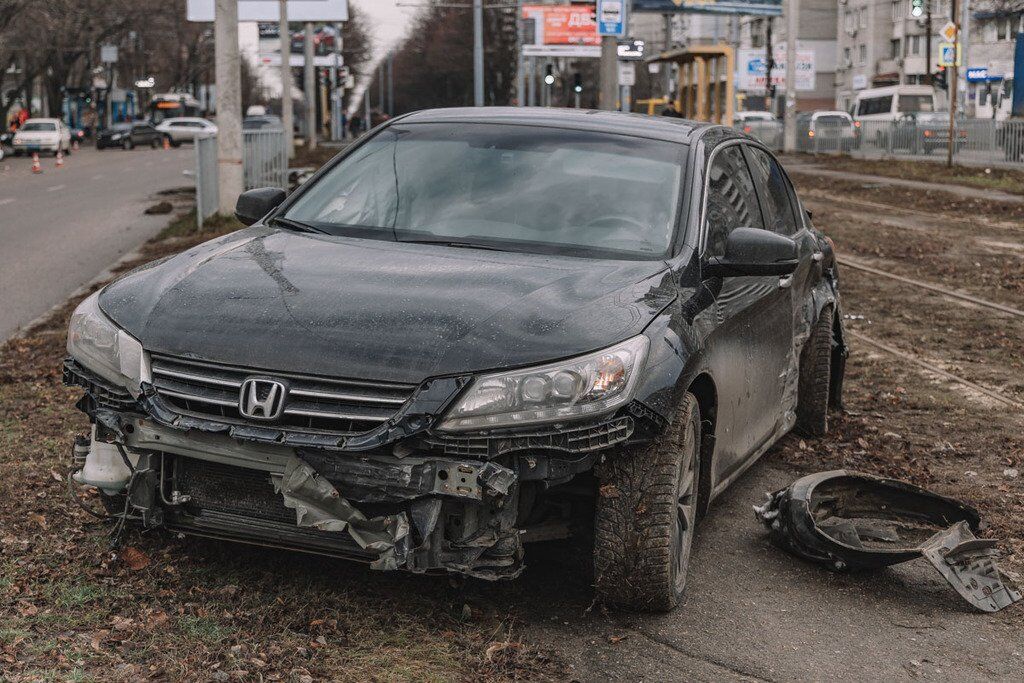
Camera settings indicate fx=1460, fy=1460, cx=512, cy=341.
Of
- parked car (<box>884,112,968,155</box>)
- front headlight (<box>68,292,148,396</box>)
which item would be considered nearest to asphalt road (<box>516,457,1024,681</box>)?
front headlight (<box>68,292,148,396</box>)

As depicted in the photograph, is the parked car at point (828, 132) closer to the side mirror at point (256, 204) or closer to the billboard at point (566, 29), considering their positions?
the billboard at point (566, 29)

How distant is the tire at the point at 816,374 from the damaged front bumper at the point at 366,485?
2975mm

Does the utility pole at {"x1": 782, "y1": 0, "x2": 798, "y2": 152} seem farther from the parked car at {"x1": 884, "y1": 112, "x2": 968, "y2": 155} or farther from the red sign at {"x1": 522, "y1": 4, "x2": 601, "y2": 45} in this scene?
the red sign at {"x1": 522, "y1": 4, "x2": 601, "y2": 45}

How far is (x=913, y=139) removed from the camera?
136 feet

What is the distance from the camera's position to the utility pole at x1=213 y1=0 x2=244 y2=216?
1834 cm

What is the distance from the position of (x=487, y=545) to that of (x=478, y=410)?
372mm

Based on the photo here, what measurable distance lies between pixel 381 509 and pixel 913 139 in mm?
39873

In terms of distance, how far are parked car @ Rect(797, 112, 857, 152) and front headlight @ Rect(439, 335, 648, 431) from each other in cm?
4459

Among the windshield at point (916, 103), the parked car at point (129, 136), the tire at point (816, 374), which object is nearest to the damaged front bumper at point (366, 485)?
the tire at point (816, 374)

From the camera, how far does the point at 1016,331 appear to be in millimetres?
10648

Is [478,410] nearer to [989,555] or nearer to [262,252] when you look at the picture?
[262,252]

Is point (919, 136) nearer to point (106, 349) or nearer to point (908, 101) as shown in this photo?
point (908, 101)

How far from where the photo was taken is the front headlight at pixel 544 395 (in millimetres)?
3834

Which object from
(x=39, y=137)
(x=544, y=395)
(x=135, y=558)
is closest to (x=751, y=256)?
(x=544, y=395)
